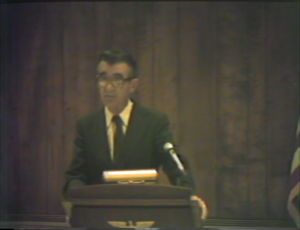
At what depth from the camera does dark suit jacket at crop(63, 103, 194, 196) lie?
334 centimetres

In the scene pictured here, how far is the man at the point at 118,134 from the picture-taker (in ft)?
11.0

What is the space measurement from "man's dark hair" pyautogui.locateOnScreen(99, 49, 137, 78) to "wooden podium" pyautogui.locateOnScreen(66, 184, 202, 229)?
0.67 meters

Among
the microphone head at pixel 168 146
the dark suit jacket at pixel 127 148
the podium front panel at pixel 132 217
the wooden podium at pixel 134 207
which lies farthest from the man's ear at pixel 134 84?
the podium front panel at pixel 132 217

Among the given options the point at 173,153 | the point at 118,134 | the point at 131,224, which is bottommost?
the point at 131,224

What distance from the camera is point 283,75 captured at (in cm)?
327

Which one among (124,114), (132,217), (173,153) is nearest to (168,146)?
(173,153)

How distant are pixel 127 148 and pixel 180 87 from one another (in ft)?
1.52

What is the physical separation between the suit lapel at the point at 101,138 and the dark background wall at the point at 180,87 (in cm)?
10

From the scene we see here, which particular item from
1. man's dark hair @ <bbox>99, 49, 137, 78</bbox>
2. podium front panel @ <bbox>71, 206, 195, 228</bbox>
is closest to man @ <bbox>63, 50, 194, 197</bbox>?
man's dark hair @ <bbox>99, 49, 137, 78</bbox>

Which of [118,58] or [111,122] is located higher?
[118,58]

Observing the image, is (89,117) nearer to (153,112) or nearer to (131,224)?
(153,112)

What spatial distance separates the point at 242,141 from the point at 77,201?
39.5 inches

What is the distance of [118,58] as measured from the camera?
336 cm

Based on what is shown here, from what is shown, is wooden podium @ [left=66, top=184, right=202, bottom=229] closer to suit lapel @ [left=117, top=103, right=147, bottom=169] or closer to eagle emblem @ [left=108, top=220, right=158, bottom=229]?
eagle emblem @ [left=108, top=220, right=158, bottom=229]
